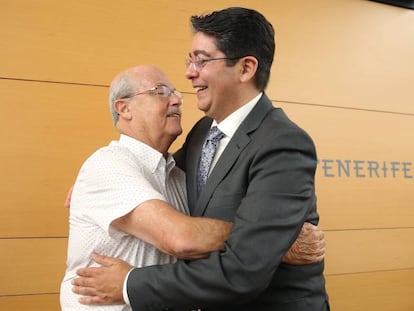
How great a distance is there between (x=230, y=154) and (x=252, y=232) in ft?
1.09

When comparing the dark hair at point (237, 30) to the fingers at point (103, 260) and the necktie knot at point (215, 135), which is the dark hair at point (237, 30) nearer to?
the necktie knot at point (215, 135)

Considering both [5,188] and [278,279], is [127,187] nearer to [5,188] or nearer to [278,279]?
[278,279]

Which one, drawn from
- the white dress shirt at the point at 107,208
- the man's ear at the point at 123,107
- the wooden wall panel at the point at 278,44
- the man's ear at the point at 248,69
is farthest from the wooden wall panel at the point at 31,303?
the man's ear at the point at 248,69

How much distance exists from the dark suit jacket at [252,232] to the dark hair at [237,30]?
28 cm

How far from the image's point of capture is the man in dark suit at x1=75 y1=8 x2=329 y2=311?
1.22 m

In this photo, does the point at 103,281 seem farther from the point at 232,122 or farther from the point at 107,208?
the point at 232,122

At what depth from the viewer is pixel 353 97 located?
351 centimetres

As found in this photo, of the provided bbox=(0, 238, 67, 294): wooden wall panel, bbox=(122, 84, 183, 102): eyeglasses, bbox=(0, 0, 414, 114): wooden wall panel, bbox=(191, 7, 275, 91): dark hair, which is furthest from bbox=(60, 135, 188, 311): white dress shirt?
bbox=(0, 0, 414, 114): wooden wall panel

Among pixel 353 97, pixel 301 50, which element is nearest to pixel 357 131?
pixel 353 97

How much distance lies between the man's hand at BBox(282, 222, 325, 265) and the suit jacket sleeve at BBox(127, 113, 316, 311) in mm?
184

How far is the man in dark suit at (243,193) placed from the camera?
122 cm

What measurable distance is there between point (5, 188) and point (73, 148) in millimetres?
434

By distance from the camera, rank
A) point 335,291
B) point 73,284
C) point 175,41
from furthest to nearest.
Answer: point 335,291
point 175,41
point 73,284

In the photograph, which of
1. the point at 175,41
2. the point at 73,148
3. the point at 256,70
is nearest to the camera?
the point at 256,70
